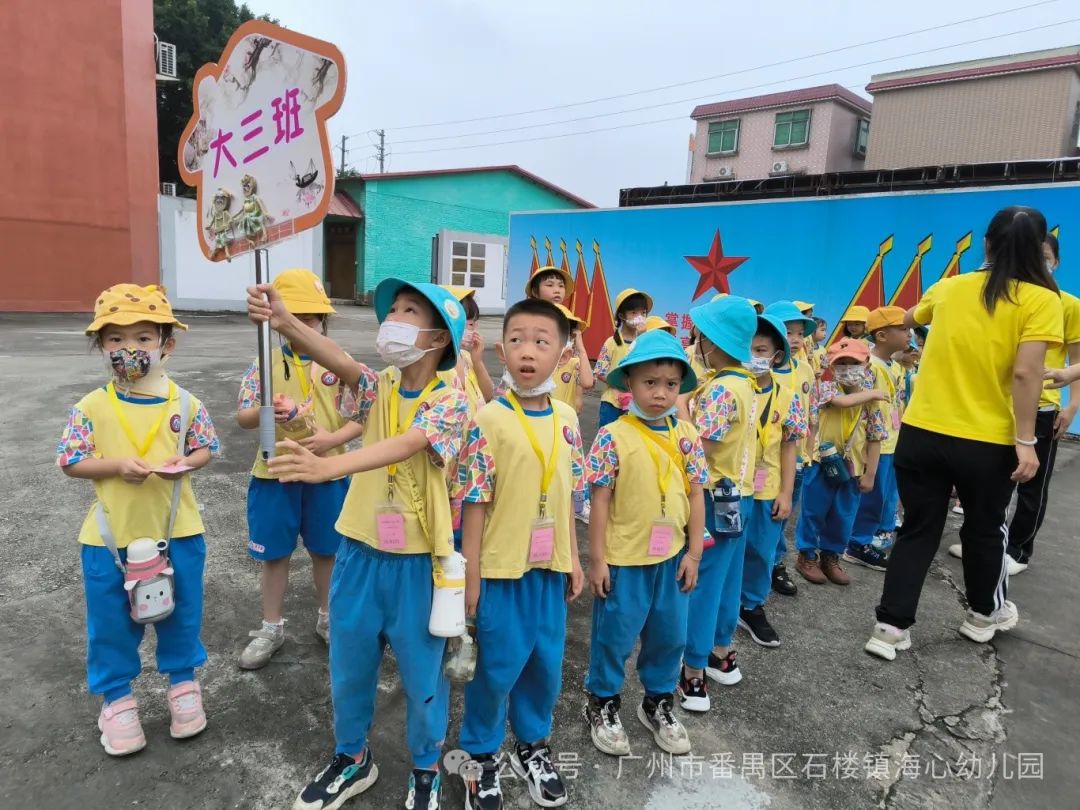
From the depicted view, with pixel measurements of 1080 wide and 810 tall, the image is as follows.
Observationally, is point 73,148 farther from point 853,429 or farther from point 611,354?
point 853,429

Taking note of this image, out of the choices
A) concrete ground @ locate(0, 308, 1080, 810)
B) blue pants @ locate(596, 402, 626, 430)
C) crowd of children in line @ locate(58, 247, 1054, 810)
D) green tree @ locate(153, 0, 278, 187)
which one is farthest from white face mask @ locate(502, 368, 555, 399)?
green tree @ locate(153, 0, 278, 187)

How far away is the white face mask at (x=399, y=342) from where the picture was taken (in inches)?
78.0

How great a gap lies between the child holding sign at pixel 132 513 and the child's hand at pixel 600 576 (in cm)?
153

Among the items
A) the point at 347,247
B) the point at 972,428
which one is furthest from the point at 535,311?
the point at 347,247

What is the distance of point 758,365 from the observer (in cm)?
303

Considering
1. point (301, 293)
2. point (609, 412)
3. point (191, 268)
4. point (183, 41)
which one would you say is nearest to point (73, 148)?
point (191, 268)

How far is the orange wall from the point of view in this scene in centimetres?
1620

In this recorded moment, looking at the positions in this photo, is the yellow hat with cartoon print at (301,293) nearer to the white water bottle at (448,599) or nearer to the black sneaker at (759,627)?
the white water bottle at (448,599)

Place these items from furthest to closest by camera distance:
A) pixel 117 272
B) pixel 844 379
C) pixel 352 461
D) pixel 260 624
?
1. pixel 117 272
2. pixel 844 379
3. pixel 260 624
4. pixel 352 461

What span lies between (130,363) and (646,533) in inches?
78.7

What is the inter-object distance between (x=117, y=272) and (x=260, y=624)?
1865 cm

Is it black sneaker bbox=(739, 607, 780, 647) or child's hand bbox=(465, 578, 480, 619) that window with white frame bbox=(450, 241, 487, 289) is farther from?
child's hand bbox=(465, 578, 480, 619)

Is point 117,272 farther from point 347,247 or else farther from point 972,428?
point 972,428

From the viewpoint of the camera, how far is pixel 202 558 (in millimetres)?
2549
